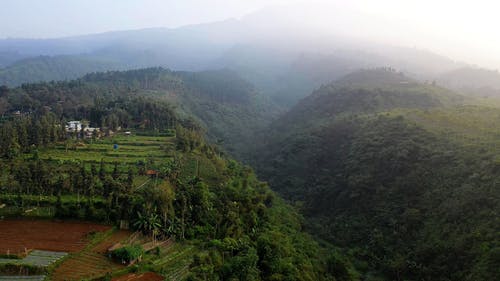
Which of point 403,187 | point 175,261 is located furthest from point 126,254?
point 403,187

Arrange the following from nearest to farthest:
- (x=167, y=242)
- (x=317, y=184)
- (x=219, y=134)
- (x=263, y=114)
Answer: (x=167, y=242) → (x=317, y=184) → (x=219, y=134) → (x=263, y=114)

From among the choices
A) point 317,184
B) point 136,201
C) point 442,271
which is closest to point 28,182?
point 136,201

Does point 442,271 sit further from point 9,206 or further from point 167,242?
point 9,206

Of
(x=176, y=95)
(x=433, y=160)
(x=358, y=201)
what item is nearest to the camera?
(x=433, y=160)

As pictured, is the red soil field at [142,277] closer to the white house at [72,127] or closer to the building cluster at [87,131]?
the building cluster at [87,131]

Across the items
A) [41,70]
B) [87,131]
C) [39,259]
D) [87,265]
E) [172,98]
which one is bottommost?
[87,265]

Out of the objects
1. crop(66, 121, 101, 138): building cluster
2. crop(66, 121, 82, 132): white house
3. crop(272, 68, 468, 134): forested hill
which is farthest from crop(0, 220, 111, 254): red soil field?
crop(272, 68, 468, 134): forested hill

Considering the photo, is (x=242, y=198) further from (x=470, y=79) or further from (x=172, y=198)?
(x=470, y=79)

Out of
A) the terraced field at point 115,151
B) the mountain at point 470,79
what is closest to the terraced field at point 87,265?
the terraced field at point 115,151
